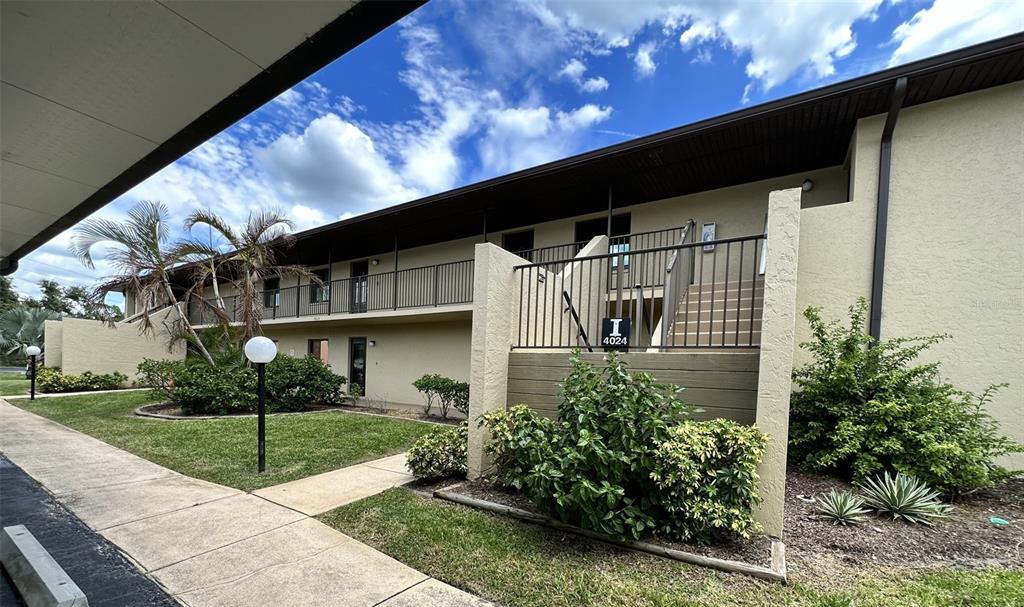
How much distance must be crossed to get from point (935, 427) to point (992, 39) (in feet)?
15.7

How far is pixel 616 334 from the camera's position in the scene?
5.04 m

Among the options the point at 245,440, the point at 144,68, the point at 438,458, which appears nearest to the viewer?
the point at 144,68

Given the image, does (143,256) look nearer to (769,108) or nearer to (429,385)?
(429,385)

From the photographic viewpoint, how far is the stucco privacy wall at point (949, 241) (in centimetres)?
541

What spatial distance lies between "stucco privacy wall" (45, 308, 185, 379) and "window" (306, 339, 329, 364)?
15.4 feet

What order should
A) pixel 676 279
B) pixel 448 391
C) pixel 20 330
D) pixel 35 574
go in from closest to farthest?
pixel 35 574, pixel 676 279, pixel 448 391, pixel 20 330

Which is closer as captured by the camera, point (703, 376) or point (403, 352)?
point (703, 376)

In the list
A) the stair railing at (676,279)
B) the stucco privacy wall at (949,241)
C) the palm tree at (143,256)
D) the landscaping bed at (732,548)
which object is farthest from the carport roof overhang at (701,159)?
the landscaping bed at (732,548)

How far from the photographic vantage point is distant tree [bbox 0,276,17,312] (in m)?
33.4

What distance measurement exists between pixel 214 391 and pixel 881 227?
517 inches

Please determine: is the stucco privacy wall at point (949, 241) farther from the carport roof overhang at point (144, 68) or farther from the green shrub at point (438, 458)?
the carport roof overhang at point (144, 68)

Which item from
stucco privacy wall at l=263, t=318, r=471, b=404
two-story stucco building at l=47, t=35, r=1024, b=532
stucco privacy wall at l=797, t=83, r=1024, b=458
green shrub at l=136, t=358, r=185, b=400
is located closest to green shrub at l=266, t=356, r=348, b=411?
stucco privacy wall at l=263, t=318, r=471, b=404

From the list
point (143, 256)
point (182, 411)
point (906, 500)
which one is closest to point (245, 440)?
point (182, 411)

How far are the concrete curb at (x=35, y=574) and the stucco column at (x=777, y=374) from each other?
4.73 m
